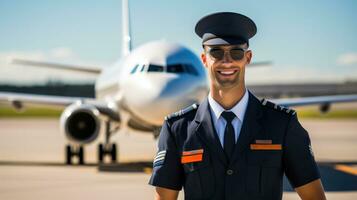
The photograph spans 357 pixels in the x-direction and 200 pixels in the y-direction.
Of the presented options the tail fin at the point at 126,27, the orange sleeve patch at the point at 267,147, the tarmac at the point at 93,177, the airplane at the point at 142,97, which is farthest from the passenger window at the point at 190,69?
the orange sleeve patch at the point at 267,147

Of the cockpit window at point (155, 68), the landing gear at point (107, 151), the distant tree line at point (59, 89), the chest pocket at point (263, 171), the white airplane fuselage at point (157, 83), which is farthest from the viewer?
the distant tree line at point (59, 89)

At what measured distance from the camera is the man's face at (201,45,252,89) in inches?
116

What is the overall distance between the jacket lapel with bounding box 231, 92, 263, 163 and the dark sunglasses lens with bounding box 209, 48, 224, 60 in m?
0.23

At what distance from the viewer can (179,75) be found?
1435 cm

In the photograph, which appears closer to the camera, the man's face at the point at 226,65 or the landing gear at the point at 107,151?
the man's face at the point at 226,65

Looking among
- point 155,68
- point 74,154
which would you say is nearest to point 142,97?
point 155,68

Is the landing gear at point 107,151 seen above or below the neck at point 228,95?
below

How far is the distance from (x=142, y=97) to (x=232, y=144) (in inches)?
448

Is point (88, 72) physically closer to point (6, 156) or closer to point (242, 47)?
point (6, 156)

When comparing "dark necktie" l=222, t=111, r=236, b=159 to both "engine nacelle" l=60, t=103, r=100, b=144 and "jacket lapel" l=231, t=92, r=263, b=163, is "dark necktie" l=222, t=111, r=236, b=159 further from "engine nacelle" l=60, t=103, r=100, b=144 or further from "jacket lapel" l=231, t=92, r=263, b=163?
"engine nacelle" l=60, t=103, r=100, b=144

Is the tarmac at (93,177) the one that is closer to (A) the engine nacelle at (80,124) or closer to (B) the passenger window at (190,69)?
(A) the engine nacelle at (80,124)

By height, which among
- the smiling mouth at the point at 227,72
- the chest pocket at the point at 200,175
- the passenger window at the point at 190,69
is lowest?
the chest pocket at the point at 200,175

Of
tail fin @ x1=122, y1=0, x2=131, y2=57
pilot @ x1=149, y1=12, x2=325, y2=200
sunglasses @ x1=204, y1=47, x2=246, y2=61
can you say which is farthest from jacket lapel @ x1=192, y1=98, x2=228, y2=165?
tail fin @ x1=122, y1=0, x2=131, y2=57

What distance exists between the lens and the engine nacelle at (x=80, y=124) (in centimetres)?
1576
